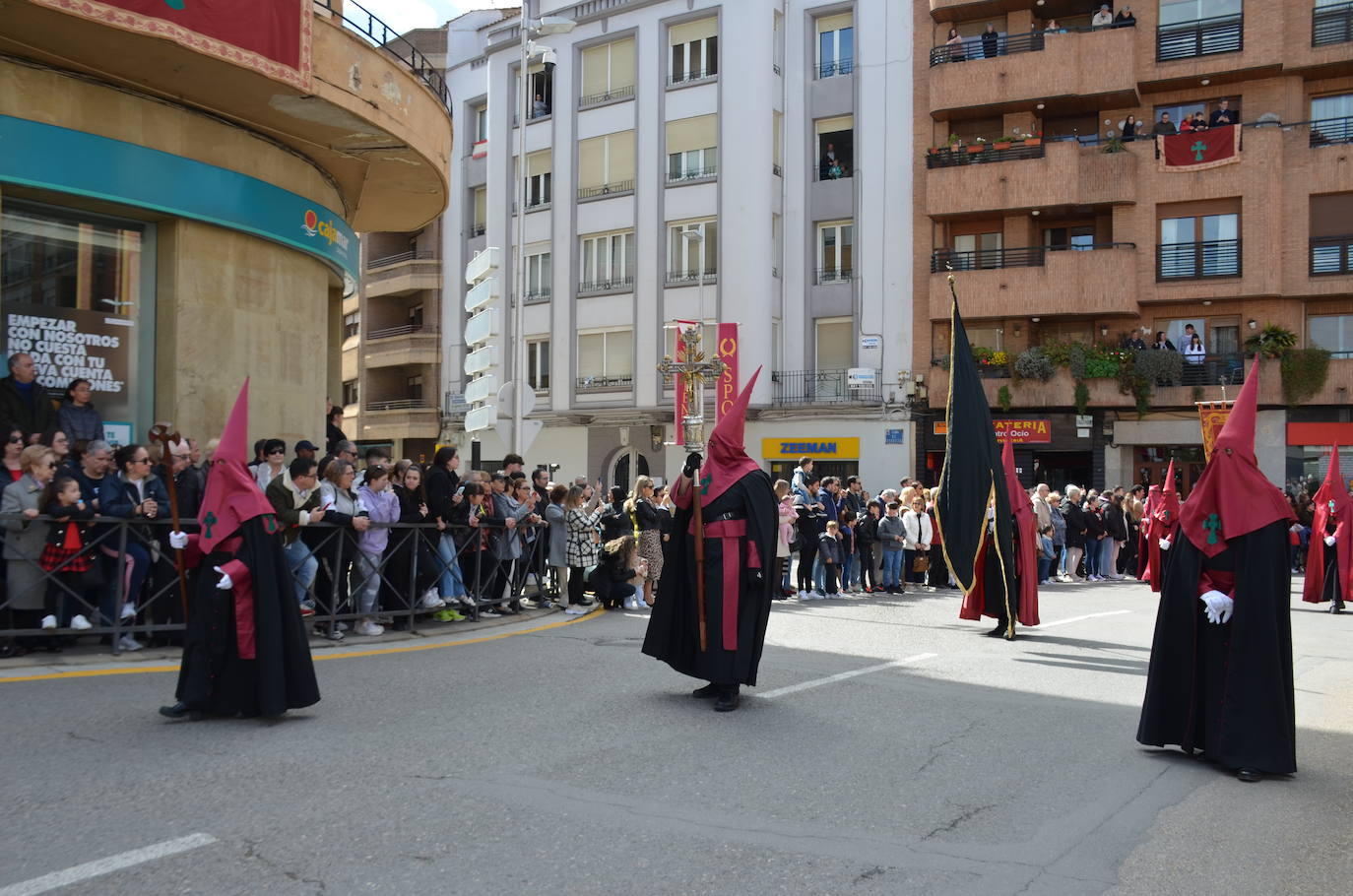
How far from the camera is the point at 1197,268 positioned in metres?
32.4

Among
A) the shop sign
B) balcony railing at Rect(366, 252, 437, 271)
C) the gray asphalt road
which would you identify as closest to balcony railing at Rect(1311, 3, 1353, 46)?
the shop sign

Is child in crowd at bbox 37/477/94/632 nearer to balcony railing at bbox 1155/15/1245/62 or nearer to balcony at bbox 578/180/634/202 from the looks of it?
balcony at bbox 578/180/634/202

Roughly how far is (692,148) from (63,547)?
29.2 meters

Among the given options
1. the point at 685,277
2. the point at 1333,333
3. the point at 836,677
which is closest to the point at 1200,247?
the point at 1333,333

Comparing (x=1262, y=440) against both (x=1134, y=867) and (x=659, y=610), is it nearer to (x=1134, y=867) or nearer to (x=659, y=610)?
(x=659, y=610)

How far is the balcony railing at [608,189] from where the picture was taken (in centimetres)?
3706

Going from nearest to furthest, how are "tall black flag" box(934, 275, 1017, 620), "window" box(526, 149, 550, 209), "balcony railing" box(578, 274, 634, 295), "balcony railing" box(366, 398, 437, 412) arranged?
1. "tall black flag" box(934, 275, 1017, 620)
2. "balcony railing" box(578, 274, 634, 295)
3. "window" box(526, 149, 550, 209)
4. "balcony railing" box(366, 398, 437, 412)

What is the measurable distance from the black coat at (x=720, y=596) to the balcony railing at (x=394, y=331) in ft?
123

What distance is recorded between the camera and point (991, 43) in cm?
3322

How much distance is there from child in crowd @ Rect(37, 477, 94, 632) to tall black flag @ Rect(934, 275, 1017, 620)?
805cm

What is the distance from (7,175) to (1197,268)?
2958 centimetres

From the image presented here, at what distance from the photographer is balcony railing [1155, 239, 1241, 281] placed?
32.0 meters

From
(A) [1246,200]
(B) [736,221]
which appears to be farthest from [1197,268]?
(B) [736,221]

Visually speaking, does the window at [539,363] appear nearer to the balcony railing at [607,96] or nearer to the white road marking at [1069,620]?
the balcony railing at [607,96]
